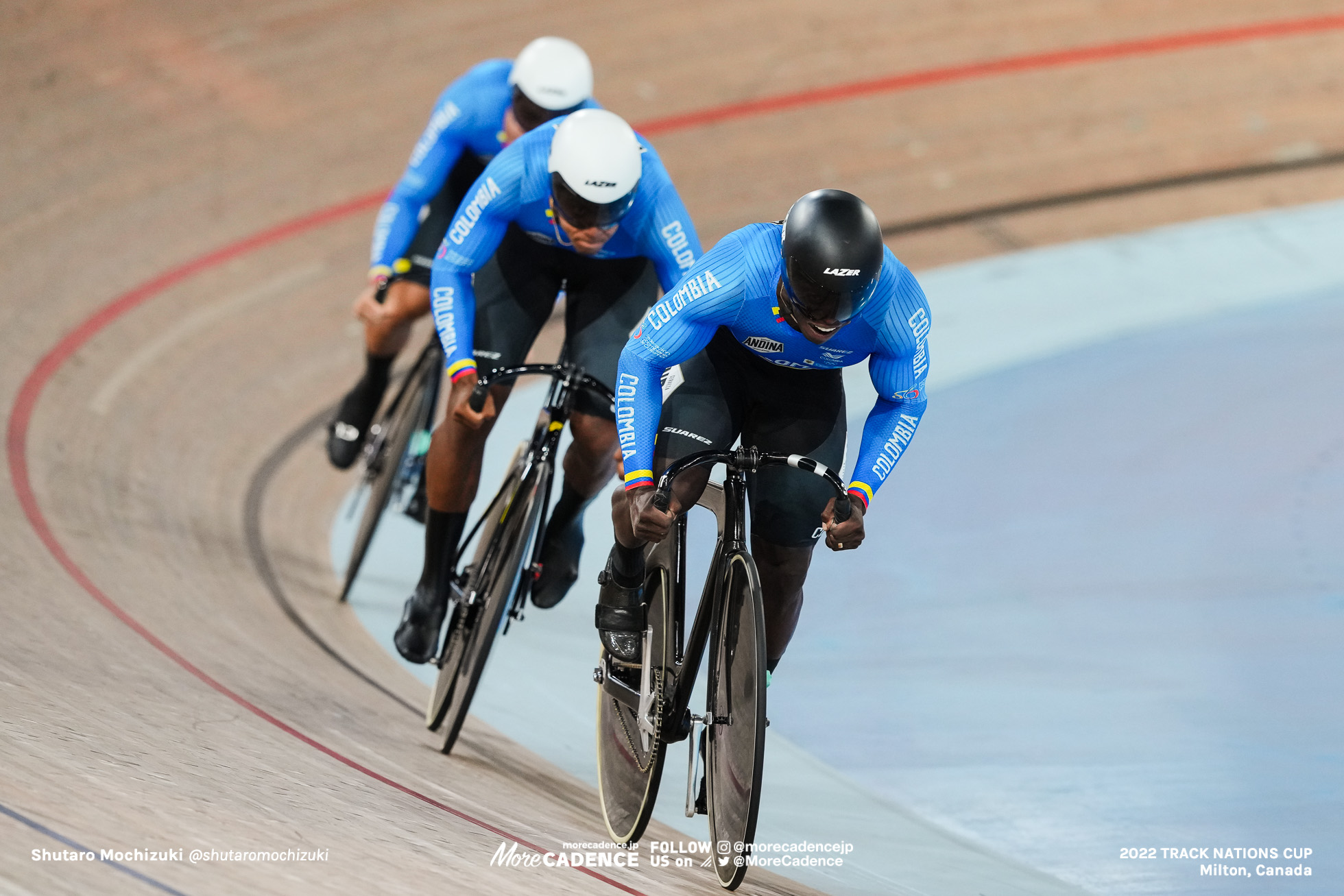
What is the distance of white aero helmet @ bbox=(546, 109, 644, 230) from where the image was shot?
3.01 meters

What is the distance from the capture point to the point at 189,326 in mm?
5629

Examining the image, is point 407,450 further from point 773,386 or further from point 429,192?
point 773,386

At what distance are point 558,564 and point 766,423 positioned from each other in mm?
966

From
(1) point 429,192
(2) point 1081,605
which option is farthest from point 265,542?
(2) point 1081,605

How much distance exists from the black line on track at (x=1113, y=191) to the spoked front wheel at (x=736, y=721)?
13.7 ft

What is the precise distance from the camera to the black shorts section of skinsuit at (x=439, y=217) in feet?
14.4

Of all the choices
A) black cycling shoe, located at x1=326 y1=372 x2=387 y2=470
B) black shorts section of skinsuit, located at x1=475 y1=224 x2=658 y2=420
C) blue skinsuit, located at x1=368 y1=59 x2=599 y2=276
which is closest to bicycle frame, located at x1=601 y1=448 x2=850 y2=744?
black shorts section of skinsuit, located at x1=475 y1=224 x2=658 y2=420

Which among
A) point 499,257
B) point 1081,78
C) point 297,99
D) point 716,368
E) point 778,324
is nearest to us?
point 778,324

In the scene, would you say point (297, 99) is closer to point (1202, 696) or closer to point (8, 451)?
point (8, 451)

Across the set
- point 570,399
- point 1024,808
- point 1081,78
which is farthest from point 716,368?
point 1081,78

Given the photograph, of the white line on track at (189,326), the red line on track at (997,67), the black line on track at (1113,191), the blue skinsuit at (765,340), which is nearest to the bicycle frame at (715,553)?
the blue skinsuit at (765,340)

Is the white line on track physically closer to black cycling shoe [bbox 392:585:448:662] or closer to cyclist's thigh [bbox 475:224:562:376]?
black cycling shoe [bbox 392:585:448:662]

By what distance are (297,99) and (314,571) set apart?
10.4 ft

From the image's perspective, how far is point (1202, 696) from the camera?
3760 millimetres
